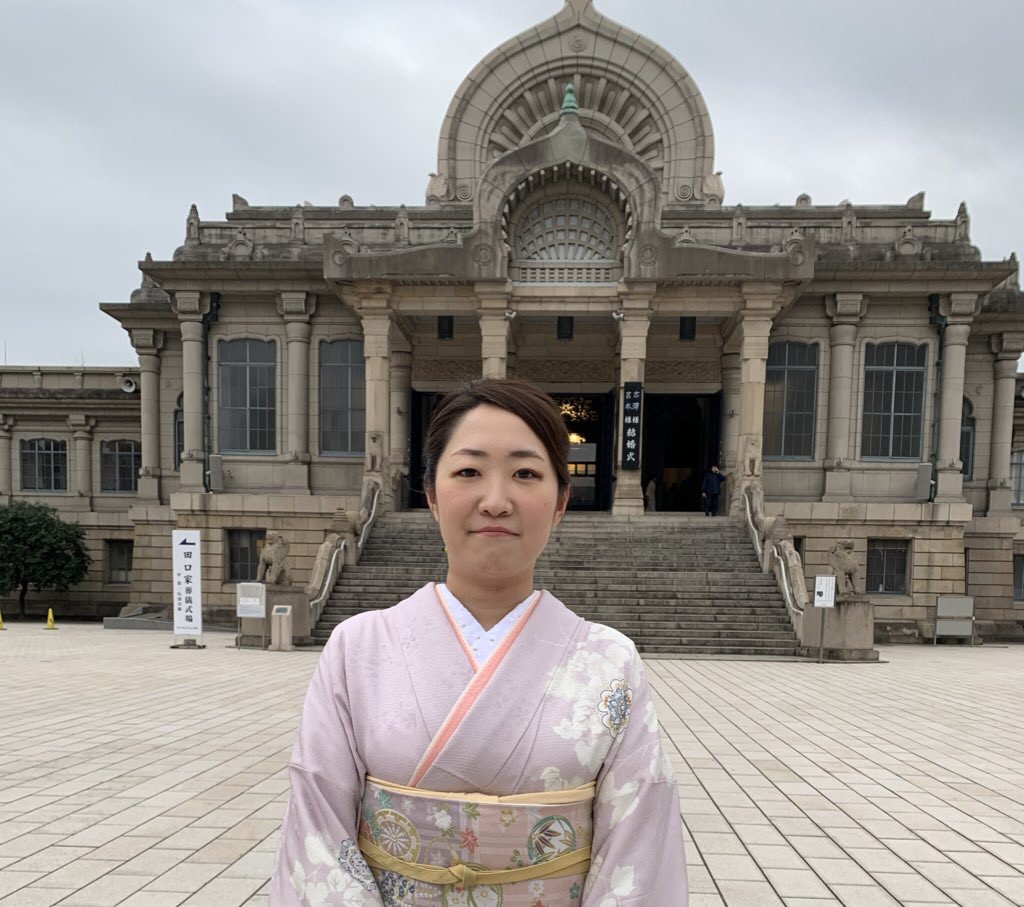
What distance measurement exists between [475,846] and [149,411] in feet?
64.9

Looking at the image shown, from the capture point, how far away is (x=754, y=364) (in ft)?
45.7

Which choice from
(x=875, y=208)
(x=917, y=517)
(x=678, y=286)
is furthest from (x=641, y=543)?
(x=875, y=208)

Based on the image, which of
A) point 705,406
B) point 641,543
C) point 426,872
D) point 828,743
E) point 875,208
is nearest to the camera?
point 426,872

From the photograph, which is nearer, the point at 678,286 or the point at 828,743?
the point at 828,743

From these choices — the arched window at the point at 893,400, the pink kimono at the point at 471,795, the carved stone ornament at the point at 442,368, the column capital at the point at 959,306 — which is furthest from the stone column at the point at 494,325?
the pink kimono at the point at 471,795

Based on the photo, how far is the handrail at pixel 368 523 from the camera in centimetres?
1277

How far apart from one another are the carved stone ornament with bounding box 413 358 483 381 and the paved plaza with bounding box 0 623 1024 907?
10.6 m

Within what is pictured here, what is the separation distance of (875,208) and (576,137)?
28.7 ft

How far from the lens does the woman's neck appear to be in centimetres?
167

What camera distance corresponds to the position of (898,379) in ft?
49.9

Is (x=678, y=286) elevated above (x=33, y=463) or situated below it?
above

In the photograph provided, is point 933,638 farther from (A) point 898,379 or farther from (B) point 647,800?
(B) point 647,800

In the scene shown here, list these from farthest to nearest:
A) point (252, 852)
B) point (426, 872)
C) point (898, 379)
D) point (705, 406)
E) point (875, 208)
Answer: point (705, 406) → point (875, 208) → point (898, 379) → point (252, 852) → point (426, 872)

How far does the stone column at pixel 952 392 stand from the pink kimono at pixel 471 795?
16481 millimetres
